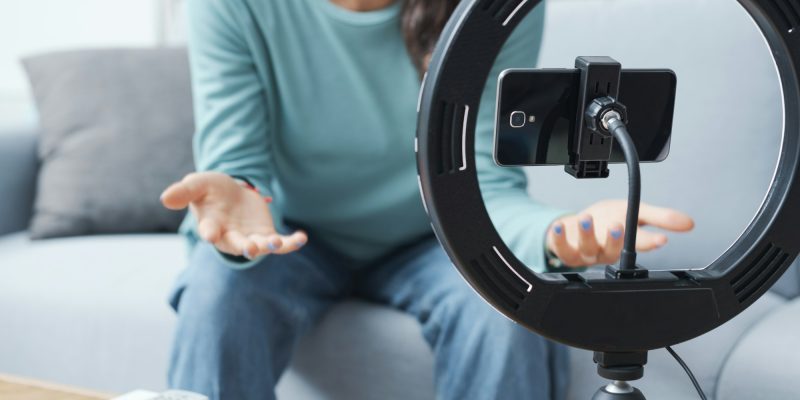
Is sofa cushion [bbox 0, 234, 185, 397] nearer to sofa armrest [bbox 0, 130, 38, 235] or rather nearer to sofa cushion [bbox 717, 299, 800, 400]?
sofa armrest [bbox 0, 130, 38, 235]

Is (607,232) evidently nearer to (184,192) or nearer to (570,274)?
(570,274)

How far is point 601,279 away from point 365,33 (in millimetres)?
677

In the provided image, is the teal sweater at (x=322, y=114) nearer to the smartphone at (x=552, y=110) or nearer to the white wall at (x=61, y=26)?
the smartphone at (x=552, y=110)

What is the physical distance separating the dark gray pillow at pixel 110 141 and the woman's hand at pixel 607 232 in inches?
40.1

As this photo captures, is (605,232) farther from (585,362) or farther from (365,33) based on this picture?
(365,33)

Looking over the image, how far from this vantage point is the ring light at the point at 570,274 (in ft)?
1.62

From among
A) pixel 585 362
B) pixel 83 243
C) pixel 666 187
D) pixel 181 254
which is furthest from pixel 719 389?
pixel 83 243

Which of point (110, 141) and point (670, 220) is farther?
point (110, 141)

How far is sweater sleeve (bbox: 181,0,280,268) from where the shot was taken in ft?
3.55

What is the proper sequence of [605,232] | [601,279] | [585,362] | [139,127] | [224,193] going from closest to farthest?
[601,279] → [605,232] → [224,193] → [585,362] → [139,127]

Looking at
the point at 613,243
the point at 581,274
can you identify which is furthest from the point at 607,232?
the point at 581,274

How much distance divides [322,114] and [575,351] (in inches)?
17.6

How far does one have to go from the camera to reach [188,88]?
5.55 ft

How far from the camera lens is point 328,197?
117cm
